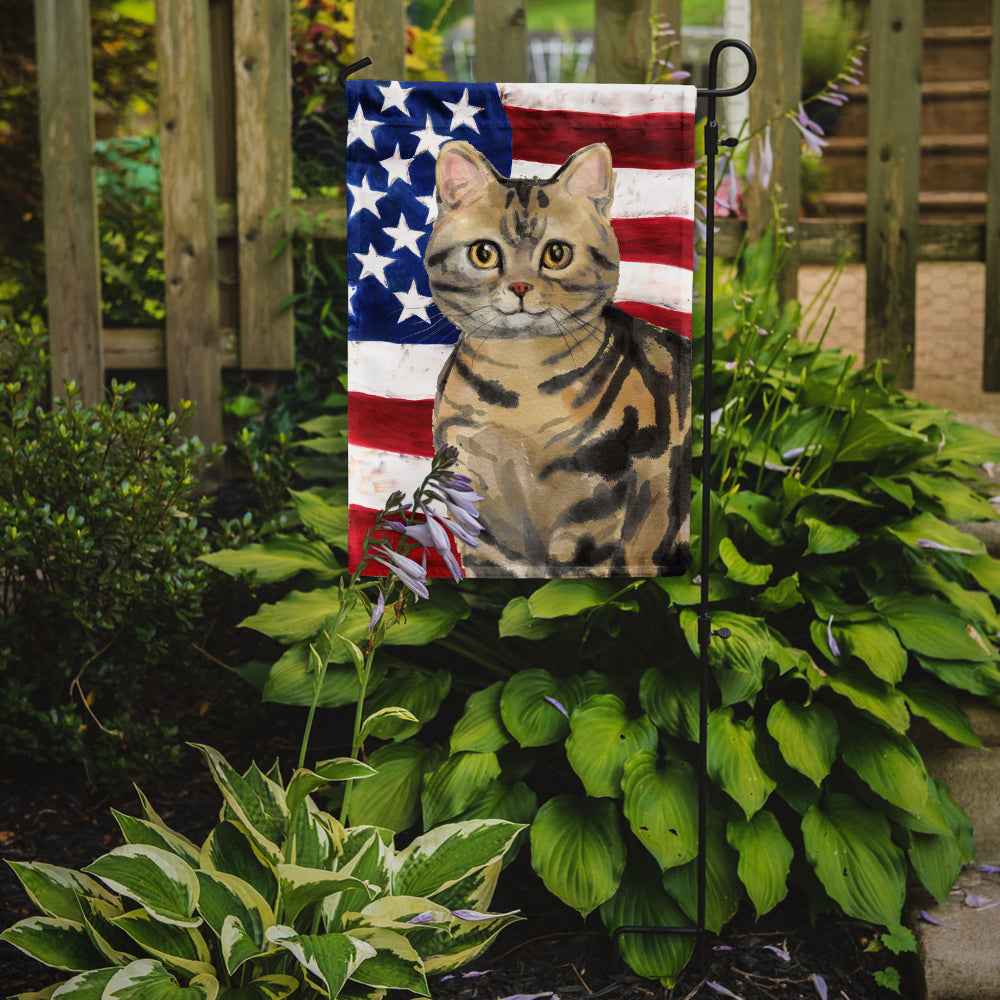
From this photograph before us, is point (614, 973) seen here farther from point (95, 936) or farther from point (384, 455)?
point (384, 455)

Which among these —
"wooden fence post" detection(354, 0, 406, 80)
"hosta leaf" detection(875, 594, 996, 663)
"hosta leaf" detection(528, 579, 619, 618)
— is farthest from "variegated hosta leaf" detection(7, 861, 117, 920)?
"wooden fence post" detection(354, 0, 406, 80)

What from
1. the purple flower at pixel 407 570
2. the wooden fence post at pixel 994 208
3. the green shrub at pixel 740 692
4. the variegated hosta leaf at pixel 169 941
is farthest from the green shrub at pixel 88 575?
the wooden fence post at pixel 994 208

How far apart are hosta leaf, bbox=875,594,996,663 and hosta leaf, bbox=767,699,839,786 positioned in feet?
0.91

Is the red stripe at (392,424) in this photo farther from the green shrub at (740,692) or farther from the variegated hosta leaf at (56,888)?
the variegated hosta leaf at (56,888)

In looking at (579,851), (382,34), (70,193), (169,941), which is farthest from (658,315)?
(70,193)

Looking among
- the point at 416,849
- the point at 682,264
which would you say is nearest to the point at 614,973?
the point at 416,849

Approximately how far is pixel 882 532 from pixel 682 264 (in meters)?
0.84

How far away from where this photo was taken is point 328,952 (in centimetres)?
147

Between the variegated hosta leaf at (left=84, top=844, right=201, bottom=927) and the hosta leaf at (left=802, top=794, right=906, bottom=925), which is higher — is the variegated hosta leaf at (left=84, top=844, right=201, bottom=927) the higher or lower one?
the higher one

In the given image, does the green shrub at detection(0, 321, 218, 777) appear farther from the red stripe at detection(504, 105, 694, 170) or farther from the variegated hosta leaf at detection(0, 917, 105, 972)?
the red stripe at detection(504, 105, 694, 170)

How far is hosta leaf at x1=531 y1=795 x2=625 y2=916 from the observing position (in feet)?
6.17

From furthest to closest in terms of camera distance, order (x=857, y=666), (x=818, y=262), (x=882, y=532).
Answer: (x=818, y=262), (x=882, y=532), (x=857, y=666)

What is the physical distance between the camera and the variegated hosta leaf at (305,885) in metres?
1.51

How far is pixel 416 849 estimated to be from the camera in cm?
180
